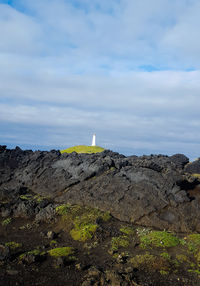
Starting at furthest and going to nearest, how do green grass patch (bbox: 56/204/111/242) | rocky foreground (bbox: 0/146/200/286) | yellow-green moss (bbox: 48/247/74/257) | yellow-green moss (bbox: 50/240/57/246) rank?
green grass patch (bbox: 56/204/111/242) → yellow-green moss (bbox: 50/240/57/246) → yellow-green moss (bbox: 48/247/74/257) → rocky foreground (bbox: 0/146/200/286)

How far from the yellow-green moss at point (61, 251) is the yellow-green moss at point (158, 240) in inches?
185

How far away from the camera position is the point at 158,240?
18234 millimetres

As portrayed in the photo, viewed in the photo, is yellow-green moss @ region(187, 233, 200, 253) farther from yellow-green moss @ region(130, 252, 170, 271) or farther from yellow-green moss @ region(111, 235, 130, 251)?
yellow-green moss @ region(111, 235, 130, 251)

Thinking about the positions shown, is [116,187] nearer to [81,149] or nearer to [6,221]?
[6,221]

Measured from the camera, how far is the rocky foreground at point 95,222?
1416 cm

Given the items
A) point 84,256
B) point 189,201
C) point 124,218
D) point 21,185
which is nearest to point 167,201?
point 189,201

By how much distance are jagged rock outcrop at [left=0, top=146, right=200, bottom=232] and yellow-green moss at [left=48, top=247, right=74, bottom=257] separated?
6050mm

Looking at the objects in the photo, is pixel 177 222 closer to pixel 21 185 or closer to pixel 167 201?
pixel 167 201

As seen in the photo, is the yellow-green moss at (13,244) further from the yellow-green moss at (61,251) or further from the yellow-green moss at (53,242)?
the yellow-green moss at (61,251)

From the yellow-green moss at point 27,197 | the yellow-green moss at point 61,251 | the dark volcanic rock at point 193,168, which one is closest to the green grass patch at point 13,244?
the yellow-green moss at point 61,251

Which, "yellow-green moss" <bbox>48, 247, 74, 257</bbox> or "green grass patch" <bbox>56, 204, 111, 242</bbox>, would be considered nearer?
"yellow-green moss" <bbox>48, 247, 74, 257</bbox>

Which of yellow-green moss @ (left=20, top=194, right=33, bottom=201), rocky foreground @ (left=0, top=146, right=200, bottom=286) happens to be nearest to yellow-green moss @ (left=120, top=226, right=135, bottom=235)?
rocky foreground @ (left=0, top=146, right=200, bottom=286)

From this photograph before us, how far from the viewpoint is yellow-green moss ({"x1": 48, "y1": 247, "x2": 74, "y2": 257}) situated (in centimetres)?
1581

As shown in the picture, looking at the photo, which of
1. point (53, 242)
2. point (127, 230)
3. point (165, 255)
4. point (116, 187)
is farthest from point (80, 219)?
point (165, 255)
